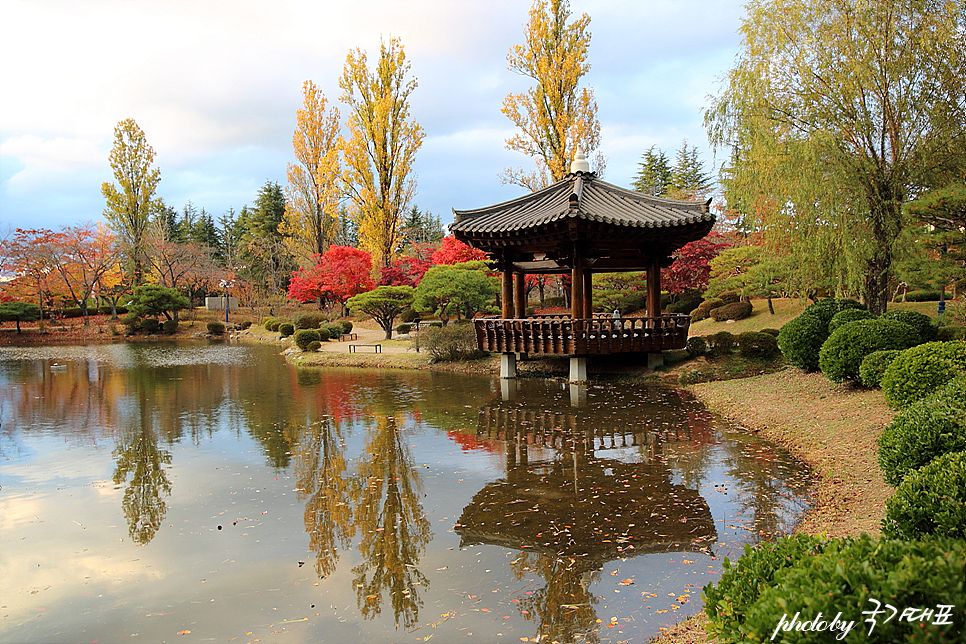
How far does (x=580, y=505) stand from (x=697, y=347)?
30.8 feet

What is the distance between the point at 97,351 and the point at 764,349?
26.7m

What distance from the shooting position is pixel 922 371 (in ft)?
21.9

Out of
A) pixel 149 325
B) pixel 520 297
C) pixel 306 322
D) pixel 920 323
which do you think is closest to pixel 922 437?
pixel 920 323

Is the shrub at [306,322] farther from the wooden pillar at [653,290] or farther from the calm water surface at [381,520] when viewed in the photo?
the wooden pillar at [653,290]

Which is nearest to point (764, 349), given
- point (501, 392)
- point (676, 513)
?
point (501, 392)

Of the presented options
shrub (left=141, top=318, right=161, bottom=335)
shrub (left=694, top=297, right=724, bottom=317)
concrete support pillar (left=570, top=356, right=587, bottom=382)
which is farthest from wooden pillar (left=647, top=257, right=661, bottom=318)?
shrub (left=141, top=318, right=161, bottom=335)

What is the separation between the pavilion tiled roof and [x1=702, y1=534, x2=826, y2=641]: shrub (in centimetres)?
981

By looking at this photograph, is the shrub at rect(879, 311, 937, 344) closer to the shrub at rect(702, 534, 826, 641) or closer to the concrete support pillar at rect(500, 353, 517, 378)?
the concrete support pillar at rect(500, 353, 517, 378)

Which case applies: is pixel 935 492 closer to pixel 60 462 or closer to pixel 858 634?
pixel 858 634

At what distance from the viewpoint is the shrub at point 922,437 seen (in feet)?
13.4

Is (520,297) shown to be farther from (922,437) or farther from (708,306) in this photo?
(922,437)

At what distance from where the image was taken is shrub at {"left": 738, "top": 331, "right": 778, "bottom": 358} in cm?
1315

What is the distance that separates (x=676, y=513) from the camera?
5273 mm

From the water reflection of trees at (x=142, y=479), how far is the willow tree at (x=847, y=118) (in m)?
11.9
